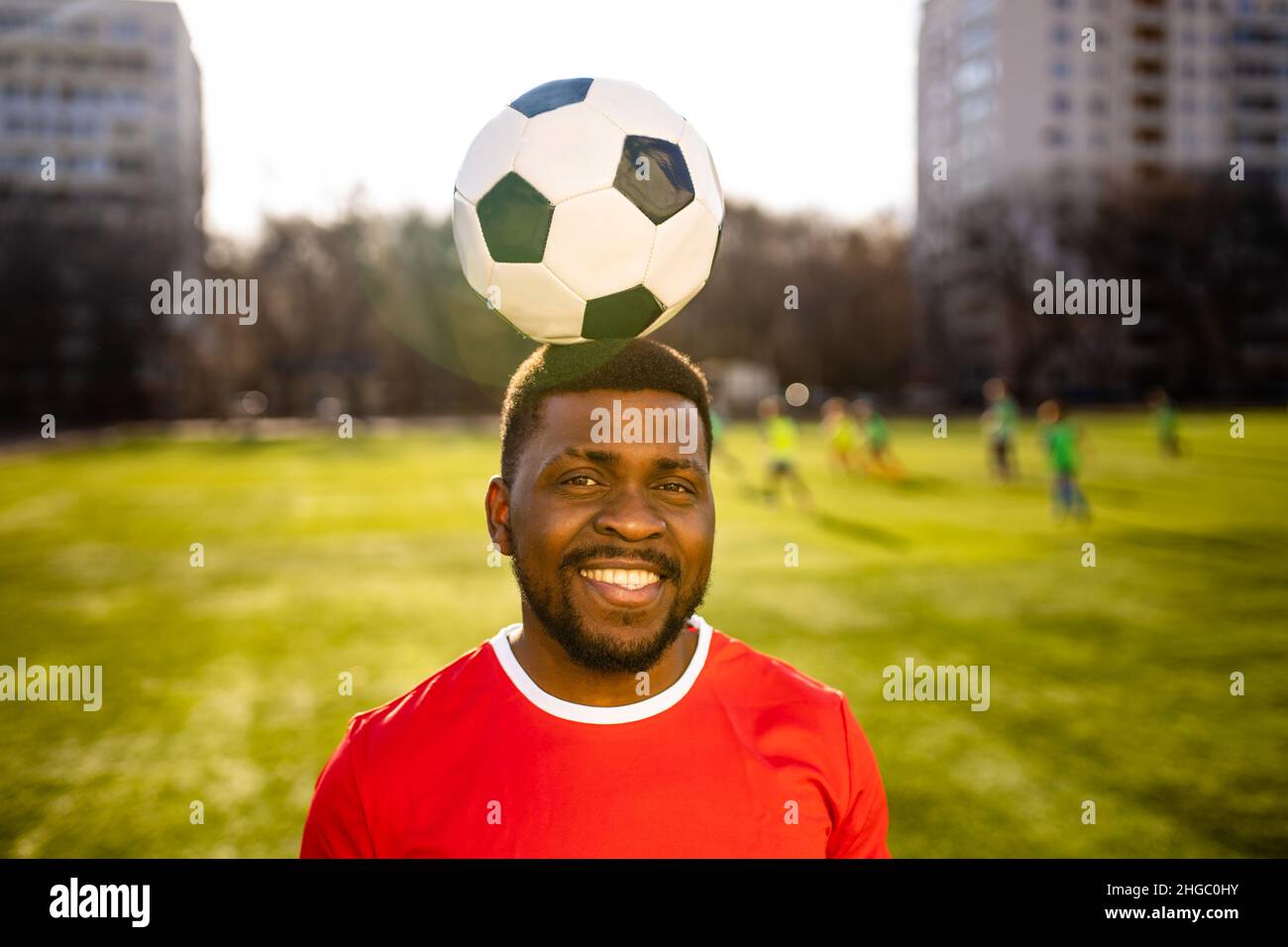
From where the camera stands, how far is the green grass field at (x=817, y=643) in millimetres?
5098

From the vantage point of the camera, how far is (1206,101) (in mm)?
73250

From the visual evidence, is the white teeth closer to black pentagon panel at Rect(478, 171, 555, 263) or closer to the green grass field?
black pentagon panel at Rect(478, 171, 555, 263)

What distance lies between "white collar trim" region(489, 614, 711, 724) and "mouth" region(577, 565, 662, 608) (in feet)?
0.75

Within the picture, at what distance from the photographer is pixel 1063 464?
1563 centimetres

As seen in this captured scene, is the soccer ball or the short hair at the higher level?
the soccer ball

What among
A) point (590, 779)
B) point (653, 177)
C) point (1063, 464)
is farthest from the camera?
point (1063, 464)

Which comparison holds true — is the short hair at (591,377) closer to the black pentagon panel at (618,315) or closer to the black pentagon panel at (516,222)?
the black pentagon panel at (618,315)

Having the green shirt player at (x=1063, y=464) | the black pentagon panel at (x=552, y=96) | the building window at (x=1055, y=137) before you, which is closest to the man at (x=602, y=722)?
the black pentagon panel at (x=552, y=96)

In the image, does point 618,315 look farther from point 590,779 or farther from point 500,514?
point 590,779

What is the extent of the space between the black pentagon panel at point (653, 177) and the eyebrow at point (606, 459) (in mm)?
707

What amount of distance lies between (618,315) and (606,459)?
44 cm

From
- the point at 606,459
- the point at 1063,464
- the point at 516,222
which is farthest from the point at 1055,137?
the point at 606,459

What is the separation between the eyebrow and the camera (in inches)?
79.0

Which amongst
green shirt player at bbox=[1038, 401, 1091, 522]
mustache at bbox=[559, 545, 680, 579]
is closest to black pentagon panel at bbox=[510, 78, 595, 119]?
mustache at bbox=[559, 545, 680, 579]
